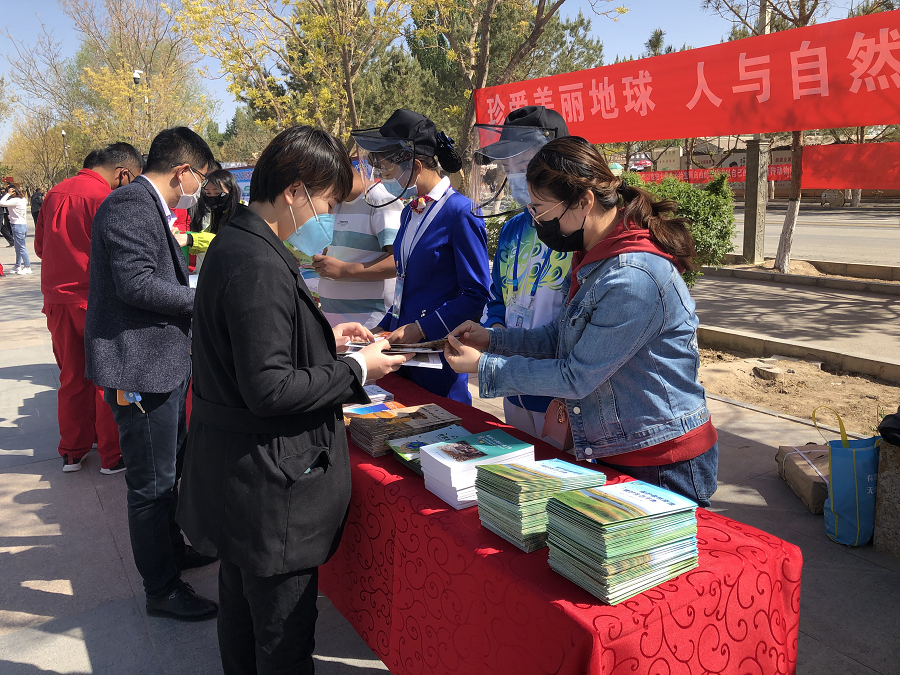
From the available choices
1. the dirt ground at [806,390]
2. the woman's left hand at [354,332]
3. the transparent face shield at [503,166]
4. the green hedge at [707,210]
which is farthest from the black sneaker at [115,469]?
the dirt ground at [806,390]

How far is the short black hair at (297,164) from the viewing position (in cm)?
158

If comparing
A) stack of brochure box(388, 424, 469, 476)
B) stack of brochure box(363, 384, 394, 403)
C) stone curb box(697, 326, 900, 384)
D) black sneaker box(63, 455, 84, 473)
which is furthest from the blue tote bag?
black sneaker box(63, 455, 84, 473)

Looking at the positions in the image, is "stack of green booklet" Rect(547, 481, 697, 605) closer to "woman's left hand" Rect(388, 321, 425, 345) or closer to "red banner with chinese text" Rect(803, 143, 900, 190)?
"woman's left hand" Rect(388, 321, 425, 345)

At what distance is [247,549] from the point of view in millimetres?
1536

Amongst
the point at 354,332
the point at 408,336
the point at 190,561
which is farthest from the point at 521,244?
the point at 190,561

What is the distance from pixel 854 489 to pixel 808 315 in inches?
207

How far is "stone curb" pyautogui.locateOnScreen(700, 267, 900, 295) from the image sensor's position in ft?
28.2

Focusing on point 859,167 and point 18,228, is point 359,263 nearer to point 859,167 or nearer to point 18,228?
point 859,167

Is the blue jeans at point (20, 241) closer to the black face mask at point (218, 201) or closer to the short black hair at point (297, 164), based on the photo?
the black face mask at point (218, 201)

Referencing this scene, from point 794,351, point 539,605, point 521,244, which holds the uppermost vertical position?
point 521,244

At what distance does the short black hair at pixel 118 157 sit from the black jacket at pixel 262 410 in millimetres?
3149

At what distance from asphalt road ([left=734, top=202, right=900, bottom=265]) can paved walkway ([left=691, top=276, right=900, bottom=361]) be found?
1.30 metres

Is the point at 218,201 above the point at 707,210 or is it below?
above

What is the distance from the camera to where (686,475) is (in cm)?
177
